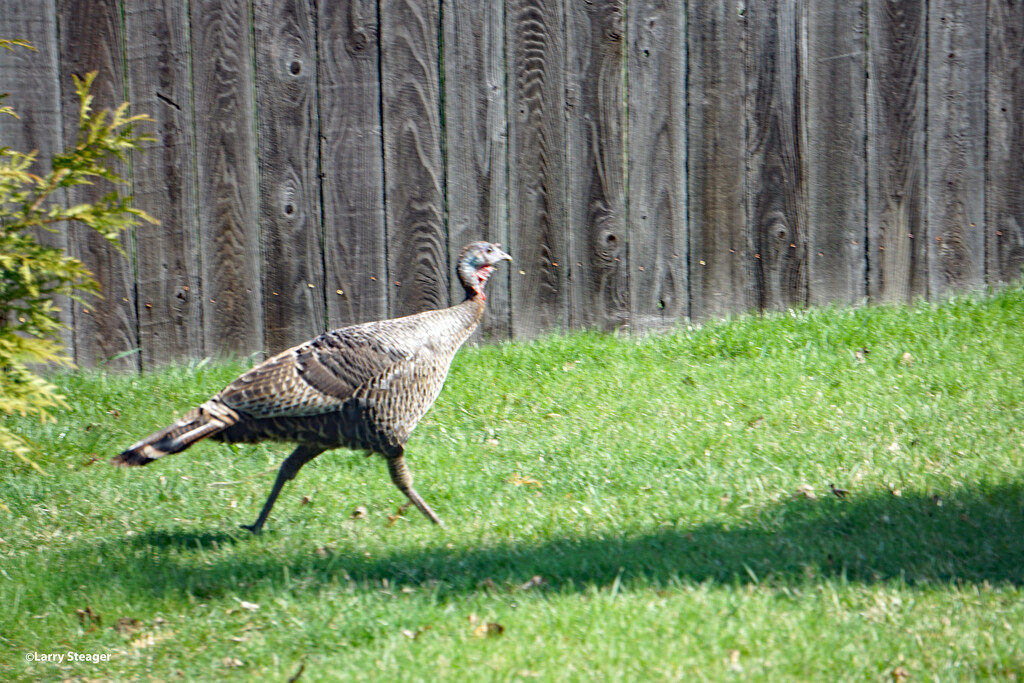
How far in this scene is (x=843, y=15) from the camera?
21.7 feet

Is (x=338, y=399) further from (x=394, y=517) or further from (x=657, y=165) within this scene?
(x=657, y=165)

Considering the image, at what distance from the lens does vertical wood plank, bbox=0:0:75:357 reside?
19.6 feet

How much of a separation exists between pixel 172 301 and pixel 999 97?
6.04 metres

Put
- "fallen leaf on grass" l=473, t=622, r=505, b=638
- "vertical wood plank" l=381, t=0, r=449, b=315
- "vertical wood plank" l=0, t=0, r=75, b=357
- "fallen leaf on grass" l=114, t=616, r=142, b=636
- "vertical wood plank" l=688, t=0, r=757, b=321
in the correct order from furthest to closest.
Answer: "vertical wood plank" l=688, t=0, r=757, b=321 → "vertical wood plank" l=381, t=0, r=449, b=315 → "vertical wood plank" l=0, t=0, r=75, b=357 → "fallen leaf on grass" l=114, t=616, r=142, b=636 → "fallen leaf on grass" l=473, t=622, r=505, b=638

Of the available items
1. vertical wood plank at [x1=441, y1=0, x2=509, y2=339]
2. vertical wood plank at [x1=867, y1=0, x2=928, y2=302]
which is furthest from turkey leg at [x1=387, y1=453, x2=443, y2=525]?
vertical wood plank at [x1=867, y1=0, x2=928, y2=302]

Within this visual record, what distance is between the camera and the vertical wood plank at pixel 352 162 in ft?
20.5

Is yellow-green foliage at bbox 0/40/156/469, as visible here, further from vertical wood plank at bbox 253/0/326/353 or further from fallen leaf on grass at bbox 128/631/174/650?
vertical wood plank at bbox 253/0/326/353

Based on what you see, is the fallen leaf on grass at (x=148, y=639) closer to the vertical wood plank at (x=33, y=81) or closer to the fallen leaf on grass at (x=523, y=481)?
the fallen leaf on grass at (x=523, y=481)

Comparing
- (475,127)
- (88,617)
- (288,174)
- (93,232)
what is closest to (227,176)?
(288,174)

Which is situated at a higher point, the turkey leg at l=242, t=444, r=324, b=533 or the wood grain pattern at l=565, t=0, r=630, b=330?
the wood grain pattern at l=565, t=0, r=630, b=330

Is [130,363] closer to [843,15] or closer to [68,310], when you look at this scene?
[68,310]

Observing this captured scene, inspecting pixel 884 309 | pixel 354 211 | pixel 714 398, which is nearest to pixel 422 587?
pixel 714 398

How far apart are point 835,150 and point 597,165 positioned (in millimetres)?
1736

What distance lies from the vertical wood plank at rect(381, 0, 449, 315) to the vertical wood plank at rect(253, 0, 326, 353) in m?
0.50
